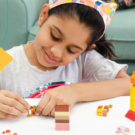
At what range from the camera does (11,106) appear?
0.47 meters

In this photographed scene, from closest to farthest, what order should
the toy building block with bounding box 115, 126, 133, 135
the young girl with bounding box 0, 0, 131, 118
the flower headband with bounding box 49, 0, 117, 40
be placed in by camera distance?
the toy building block with bounding box 115, 126, 133, 135 → the young girl with bounding box 0, 0, 131, 118 → the flower headband with bounding box 49, 0, 117, 40

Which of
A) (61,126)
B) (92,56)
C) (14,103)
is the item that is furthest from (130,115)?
(92,56)

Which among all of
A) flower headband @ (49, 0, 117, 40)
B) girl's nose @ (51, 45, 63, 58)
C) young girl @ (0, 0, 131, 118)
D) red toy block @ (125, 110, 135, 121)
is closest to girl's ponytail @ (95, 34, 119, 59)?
young girl @ (0, 0, 131, 118)

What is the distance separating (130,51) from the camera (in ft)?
4.08

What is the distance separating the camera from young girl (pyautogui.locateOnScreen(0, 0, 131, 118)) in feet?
1.69

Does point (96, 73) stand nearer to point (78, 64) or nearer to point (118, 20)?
point (78, 64)

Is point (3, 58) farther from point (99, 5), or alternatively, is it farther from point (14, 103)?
point (99, 5)

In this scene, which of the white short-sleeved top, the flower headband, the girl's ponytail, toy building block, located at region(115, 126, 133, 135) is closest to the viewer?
toy building block, located at region(115, 126, 133, 135)

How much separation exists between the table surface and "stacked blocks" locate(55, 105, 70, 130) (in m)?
0.01

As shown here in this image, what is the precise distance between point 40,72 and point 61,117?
0.39 m

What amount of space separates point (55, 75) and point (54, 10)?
271 millimetres

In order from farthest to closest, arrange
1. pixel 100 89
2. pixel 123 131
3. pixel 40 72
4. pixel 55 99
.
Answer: pixel 40 72 < pixel 100 89 < pixel 55 99 < pixel 123 131

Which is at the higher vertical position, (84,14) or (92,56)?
(84,14)

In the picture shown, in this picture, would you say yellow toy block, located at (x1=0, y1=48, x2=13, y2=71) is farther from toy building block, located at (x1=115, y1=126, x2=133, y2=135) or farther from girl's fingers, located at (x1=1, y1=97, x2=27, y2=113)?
toy building block, located at (x1=115, y1=126, x2=133, y2=135)
